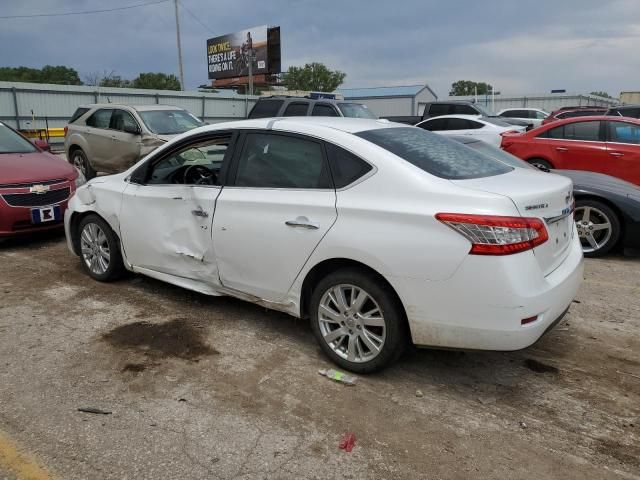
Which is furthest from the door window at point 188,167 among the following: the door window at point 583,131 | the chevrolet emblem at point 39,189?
the door window at point 583,131

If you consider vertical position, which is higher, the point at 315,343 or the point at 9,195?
the point at 9,195

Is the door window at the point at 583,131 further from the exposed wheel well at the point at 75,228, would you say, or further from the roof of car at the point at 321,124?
the exposed wheel well at the point at 75,228

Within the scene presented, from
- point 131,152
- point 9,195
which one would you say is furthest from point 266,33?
point 9,195

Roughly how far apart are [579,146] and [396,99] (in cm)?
4006

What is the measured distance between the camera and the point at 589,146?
8070 mm

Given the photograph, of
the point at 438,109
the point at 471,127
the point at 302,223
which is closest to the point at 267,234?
the point at 302,223

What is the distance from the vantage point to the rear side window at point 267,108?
12141 millimetres

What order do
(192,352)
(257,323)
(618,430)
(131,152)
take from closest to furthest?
(618,430) < (192,352) < (257,323) < (131,152)

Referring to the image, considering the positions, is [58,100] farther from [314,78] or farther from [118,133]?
[314,78]

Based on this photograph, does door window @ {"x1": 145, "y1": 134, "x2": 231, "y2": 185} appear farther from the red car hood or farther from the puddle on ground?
the red car hood

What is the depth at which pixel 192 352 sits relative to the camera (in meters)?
3.79

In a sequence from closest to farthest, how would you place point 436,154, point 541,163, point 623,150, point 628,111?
1. point 436,154
2. point 623,150
3. point 541,163
4. point 628,111

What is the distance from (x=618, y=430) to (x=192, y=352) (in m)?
2.72

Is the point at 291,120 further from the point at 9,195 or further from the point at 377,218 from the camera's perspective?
the point at 9,195
